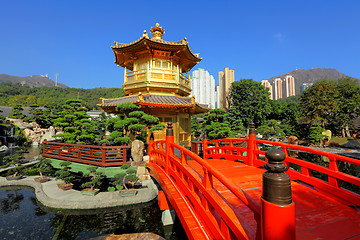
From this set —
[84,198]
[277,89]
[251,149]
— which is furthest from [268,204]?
[277,89]

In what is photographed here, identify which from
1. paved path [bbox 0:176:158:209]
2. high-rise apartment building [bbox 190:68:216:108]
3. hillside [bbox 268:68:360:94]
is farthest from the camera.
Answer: hillside [bbox 268:68:360:94]

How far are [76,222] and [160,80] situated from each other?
10.7m

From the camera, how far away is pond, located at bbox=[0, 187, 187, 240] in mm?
5907

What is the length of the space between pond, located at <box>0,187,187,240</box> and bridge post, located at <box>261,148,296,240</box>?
560 cm

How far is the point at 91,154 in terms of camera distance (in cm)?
1015

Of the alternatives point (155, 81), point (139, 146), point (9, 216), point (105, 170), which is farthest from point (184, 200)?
point (155, 81)

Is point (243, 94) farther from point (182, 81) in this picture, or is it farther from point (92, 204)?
point (92, 204)

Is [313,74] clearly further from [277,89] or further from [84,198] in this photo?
[84,198]

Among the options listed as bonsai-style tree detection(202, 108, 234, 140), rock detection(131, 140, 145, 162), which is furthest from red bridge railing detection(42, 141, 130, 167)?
bonsai-style tree detection(202, 108, 234, 140)

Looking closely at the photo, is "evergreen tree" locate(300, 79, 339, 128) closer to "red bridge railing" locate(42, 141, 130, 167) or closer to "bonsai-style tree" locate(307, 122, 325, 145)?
"bonsai-style tree" locate(307, 122, 325, 145)

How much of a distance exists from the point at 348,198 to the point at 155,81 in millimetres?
12757

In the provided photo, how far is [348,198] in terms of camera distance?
119 inches

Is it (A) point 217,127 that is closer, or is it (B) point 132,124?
(B) point 132,124

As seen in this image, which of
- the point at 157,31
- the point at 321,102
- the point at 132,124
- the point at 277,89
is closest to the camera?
the point at 132,124
